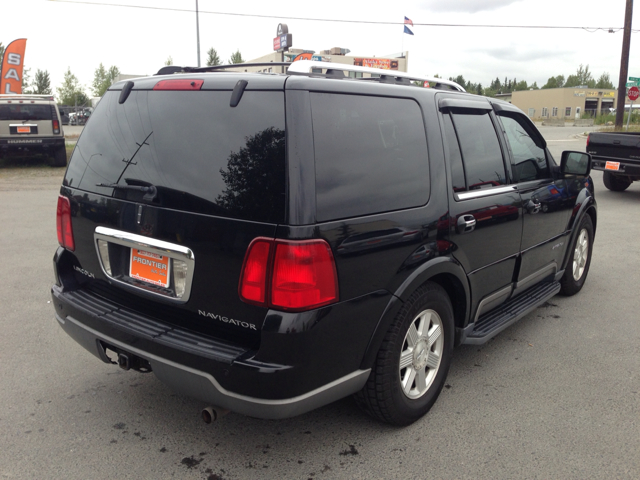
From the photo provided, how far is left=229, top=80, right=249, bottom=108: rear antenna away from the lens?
2449 mm

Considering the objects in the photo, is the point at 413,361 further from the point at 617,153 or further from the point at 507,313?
the point at 617,153

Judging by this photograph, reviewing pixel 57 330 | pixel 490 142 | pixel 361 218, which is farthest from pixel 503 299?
pixel 57 330

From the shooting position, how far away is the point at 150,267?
267 cm

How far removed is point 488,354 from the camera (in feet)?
13.3

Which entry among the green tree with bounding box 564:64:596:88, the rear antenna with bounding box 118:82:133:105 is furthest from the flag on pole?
the green tree with bounding box 564:64:596:88

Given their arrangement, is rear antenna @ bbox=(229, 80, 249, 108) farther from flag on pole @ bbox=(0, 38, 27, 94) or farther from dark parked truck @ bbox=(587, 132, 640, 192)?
flag on pole @ bbox=(0, 38, 27, 94)

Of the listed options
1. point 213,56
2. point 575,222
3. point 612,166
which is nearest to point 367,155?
point 575,222

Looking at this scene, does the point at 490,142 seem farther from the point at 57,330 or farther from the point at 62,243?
the point at 57,330

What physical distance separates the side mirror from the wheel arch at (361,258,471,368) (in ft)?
6.11

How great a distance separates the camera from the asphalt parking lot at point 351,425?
8.81 ft

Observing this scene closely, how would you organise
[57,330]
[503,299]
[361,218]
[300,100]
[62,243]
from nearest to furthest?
[300,100] → [361,218] → [62,243] → [503,299] → [57,330]

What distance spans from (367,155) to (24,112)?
1465cm

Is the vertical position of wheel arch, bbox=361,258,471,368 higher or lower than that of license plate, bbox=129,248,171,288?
lower

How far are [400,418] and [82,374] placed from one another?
6.98ft
